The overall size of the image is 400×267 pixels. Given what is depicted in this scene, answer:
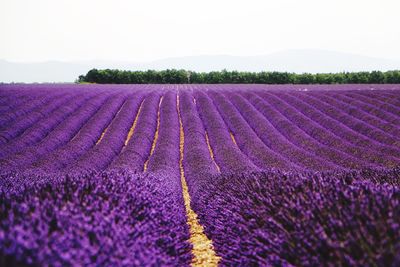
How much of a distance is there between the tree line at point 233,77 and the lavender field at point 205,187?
34.3 meters

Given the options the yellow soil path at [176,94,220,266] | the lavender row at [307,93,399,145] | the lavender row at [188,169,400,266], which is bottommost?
the yellow soil path at [176,94,220,266]

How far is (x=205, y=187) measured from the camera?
26.6 ft

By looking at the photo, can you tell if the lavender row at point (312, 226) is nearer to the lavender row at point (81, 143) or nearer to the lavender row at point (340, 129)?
the lavender row at point (81, 143)

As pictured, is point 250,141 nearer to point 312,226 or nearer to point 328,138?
point 328,138

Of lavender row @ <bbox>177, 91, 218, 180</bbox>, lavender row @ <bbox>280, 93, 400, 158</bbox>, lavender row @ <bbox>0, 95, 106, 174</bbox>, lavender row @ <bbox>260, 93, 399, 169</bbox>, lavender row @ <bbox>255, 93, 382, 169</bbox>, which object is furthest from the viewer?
lavender row @ <bbox>280, 93, 400, 158</bbox>

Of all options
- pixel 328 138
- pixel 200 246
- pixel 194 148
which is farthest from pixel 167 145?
pixel 200 246

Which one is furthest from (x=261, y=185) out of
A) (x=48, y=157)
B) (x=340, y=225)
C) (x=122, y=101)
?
(x=122, y=101)

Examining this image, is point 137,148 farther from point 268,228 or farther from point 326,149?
point 268,228

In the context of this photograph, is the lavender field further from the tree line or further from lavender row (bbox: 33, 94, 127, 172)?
the tree line

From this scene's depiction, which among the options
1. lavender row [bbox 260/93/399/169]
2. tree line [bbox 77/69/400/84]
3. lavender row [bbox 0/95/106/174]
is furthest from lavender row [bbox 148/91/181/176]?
tree line [bbox 77/69/400/84]

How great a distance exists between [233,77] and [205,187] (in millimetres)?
51886

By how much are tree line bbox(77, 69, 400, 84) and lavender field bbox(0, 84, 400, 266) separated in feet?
112

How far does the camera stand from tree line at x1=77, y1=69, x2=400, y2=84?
55.4 m

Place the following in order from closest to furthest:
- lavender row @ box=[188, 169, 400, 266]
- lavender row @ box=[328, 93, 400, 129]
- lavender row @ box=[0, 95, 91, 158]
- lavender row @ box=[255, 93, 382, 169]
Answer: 1. lavender row @ box=[188, 169, 400, 266]
2. lavender row @ box=[255, 93, 382, 169]
3. lavender row @ box=[0, 95, 91, 158]
4. lavender row @ box=[328, 93, 400, 129]
